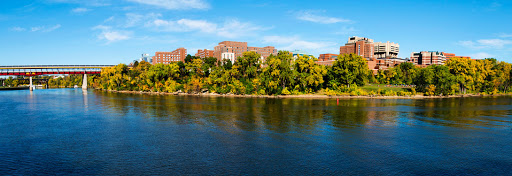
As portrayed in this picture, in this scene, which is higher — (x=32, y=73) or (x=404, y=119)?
(x=32, y=73)

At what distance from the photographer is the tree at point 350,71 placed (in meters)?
115

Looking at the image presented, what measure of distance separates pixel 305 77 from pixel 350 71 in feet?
61.4

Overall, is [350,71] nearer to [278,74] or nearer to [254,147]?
[278,74]

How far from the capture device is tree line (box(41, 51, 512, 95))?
113 meters

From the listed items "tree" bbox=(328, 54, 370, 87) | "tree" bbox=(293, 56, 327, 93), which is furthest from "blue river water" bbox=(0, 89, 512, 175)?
"tree" bbox=(328, 54, 370, 87)

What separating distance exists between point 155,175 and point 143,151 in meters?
7.37

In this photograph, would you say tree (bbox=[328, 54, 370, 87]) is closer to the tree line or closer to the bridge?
the tree line

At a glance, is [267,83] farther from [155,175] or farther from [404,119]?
[155,175]

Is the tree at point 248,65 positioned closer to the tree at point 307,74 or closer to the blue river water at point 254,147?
the tree at point 307,74

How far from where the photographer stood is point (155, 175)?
23.9 meters

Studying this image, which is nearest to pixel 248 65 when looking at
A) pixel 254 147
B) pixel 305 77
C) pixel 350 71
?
pixel 305 77

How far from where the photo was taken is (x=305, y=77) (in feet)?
374

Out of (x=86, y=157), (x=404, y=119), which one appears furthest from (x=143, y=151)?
(x=404, y=119)

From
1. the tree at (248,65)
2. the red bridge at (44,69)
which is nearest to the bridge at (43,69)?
the red bridge at (44,69)
